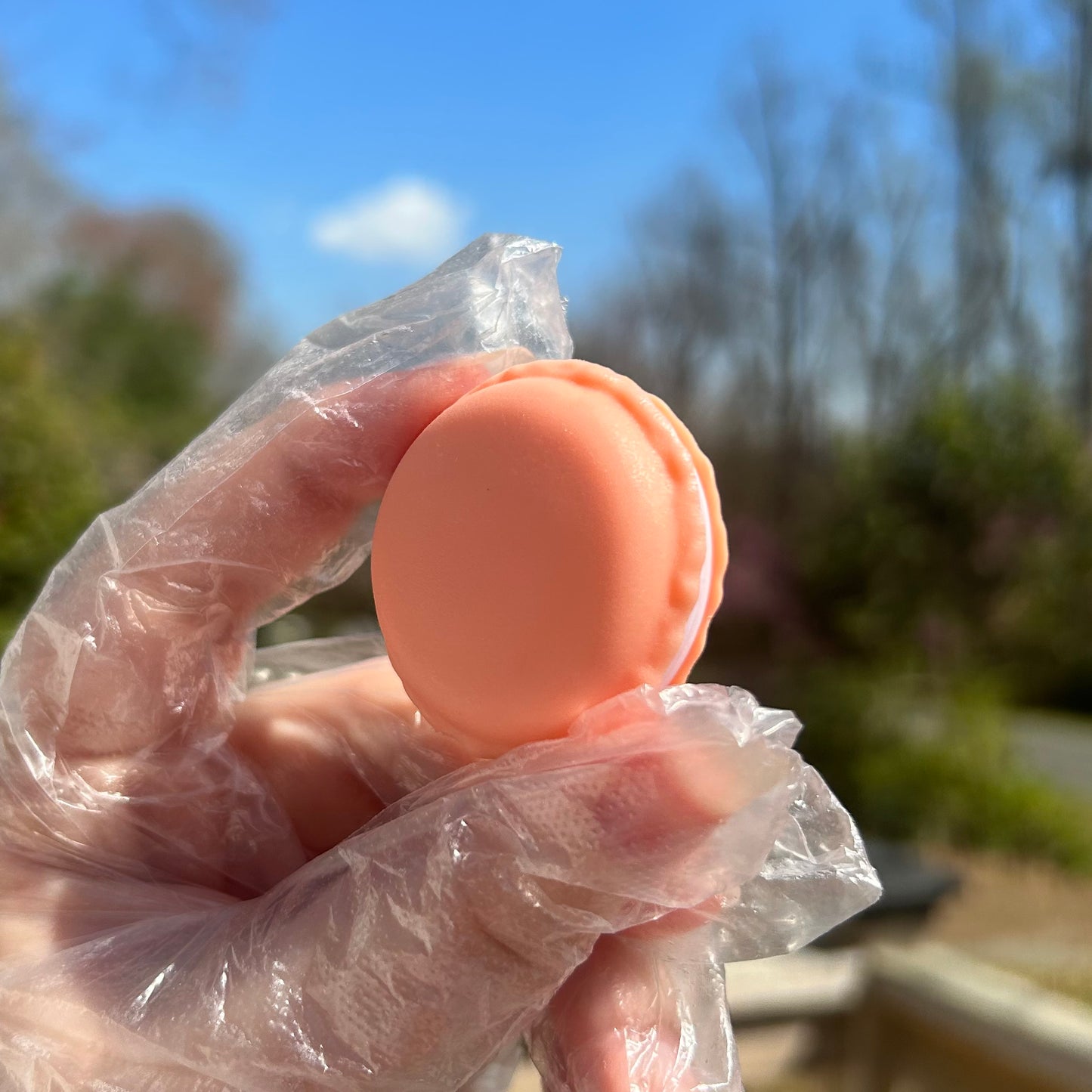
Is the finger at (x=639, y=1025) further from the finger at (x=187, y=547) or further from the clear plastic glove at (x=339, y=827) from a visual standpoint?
the finger at (x=187, y=547)

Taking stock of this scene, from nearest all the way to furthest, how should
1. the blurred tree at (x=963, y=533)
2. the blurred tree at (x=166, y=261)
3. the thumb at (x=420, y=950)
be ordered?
the thumb at (x=420, y=950) → the blurred tree at (x=963, y=533) → the blurred tree at (x=166, y=261)

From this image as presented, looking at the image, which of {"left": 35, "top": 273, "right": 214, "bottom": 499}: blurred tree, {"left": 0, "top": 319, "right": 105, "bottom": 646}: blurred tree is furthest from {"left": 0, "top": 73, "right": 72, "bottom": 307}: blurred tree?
{"left": 0, "top": 319, "right": 105, "bottom": 646}: blurred tree

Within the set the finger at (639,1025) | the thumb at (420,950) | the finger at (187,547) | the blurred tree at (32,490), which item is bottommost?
the blurred tree at (32,490)

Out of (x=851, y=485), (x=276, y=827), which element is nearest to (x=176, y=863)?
(x=276, y=827)

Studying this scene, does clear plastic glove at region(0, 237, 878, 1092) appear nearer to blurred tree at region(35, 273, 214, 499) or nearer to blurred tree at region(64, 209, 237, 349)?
blurred tree at region(35, 273, 214, 499)

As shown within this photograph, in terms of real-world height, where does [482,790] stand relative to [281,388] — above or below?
below

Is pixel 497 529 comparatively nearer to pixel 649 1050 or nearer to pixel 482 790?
pixel 482 790

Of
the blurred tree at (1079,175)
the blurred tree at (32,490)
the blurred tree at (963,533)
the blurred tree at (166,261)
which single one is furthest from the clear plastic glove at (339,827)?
the blurred tree at (166,261)
